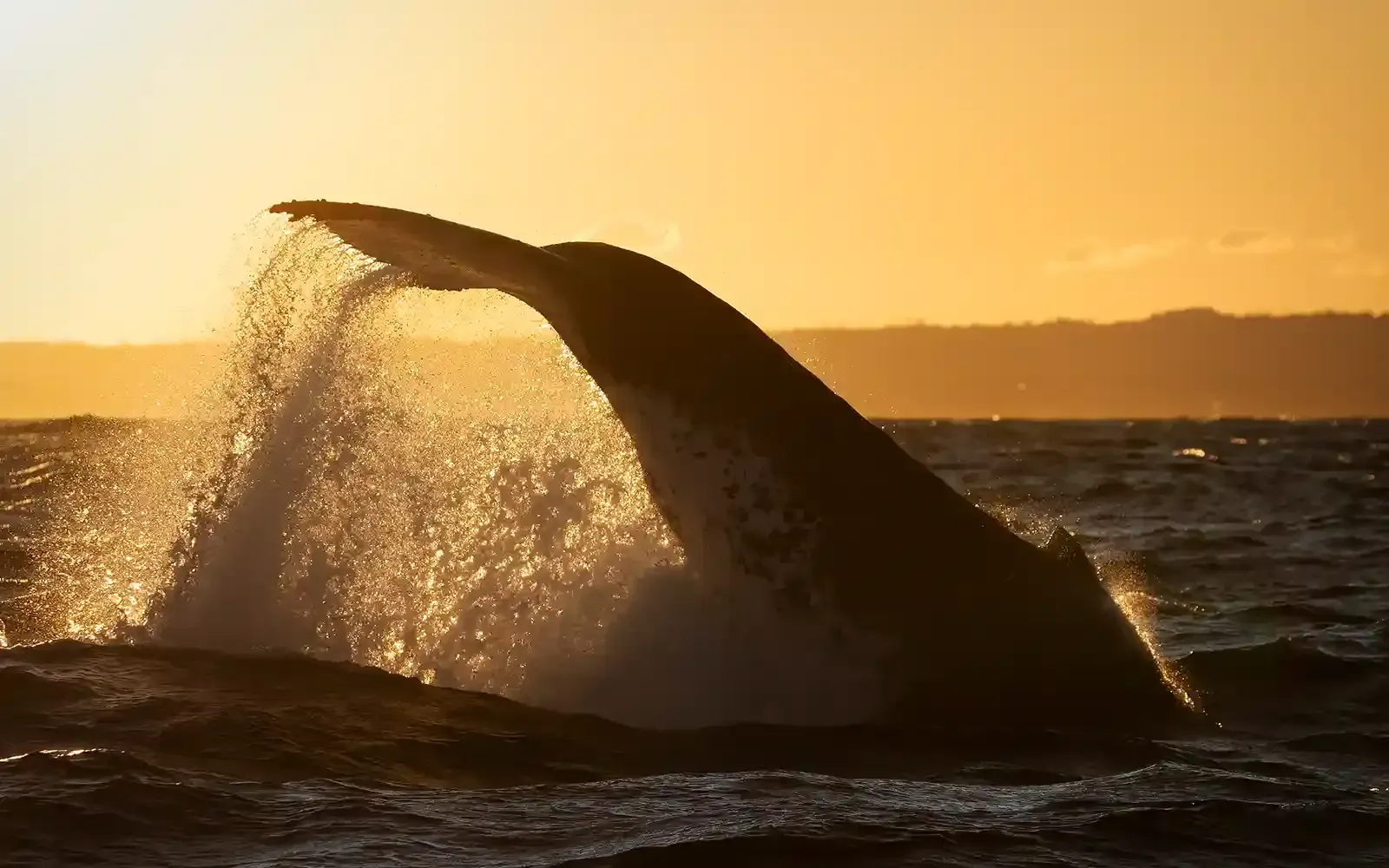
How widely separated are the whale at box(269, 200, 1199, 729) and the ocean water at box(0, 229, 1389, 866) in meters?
0.21

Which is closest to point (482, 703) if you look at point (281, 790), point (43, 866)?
point (281, 790)

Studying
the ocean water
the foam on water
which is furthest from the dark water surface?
the foam on water

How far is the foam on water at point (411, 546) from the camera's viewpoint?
7828mm

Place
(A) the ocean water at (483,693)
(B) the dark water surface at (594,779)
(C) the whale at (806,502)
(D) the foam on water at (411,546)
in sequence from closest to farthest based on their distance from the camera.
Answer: (B) the dark water surface at (594,779)
(A) the ocean water at (483,693)
(C) the whale at (806,502)
(D) the foam on water at (411,546)

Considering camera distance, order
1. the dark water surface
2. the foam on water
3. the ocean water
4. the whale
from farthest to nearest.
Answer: the foam on water → the whale → the ocean water → the dark water surface

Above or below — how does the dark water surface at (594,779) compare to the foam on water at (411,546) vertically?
below

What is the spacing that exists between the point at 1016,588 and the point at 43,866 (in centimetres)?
452

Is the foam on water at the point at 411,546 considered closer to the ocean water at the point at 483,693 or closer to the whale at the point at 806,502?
the ocean water at the point at 483,693

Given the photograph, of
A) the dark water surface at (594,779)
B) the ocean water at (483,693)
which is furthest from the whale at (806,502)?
the dark water surface at (594,779)

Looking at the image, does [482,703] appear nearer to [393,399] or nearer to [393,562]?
[393,562]

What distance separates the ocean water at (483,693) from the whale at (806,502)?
0.70 ft

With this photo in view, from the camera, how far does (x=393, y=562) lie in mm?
9461

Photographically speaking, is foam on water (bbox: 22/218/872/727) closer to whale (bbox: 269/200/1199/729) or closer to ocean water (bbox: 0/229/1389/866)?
ocean water (bbox: 0/229/1389/866)

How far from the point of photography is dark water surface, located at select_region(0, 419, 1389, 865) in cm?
584
